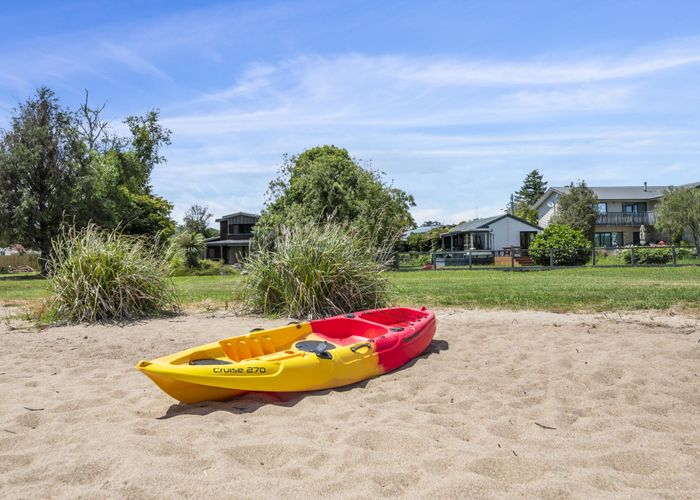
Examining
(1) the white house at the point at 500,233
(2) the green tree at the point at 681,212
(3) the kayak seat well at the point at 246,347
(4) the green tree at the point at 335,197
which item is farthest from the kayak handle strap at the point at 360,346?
(2) the green tree at the point at 681,212

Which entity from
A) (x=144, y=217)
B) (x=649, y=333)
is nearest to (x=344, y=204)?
(x=144, y=217)

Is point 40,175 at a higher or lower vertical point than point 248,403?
higher

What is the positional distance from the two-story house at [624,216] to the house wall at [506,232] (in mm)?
6690

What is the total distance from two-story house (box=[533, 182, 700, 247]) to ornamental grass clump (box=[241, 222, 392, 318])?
45411 millimetres

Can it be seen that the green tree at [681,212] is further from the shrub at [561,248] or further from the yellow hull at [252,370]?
the yellow hull at [252,370]

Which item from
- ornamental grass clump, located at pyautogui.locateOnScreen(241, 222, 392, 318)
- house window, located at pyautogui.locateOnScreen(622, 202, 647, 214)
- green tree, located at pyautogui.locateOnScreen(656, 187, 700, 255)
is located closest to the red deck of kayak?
ornamental grass clump, located at pyautogui.locateOnScreen(241, 222, 392, 318)

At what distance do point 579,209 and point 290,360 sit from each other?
46.5 m

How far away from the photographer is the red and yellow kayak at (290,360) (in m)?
4.32

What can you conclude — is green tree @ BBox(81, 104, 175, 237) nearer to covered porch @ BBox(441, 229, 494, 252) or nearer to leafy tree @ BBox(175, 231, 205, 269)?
leafy tree @ BBox(175, 231, 205, 269)

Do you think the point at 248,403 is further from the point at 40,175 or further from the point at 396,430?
the point at 40,175

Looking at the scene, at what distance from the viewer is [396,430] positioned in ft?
12.3

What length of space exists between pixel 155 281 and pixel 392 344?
17.7ft

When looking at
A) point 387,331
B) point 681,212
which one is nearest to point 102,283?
point 387,331

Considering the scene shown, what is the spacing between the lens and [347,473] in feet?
10.2
